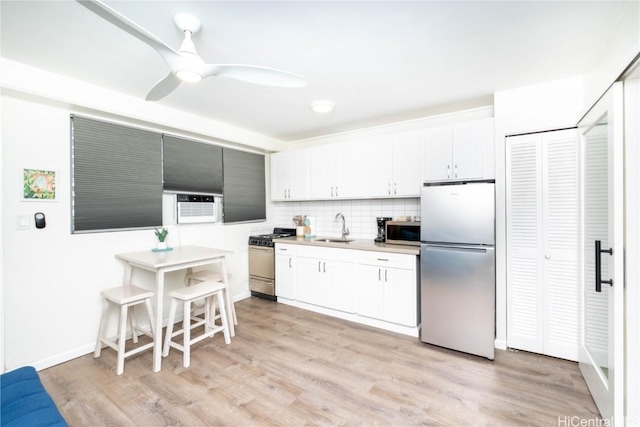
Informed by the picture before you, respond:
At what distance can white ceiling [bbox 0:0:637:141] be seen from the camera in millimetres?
1572

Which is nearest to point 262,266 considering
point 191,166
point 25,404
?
point 191,166

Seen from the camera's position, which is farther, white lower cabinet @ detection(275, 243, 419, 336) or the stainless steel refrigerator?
white lower cabinet @ detection(275, 243, 419, 336)

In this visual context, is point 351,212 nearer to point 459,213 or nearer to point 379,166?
point 379,166

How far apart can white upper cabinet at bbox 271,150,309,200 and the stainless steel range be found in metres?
0.66

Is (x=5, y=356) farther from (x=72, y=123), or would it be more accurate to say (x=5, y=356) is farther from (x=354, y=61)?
(x=354, y=61)

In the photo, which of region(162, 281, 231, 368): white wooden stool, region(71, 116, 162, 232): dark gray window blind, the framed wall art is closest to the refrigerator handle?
region(162, 281, 231, 368): white wooden stool

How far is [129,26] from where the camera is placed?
4.02 feet

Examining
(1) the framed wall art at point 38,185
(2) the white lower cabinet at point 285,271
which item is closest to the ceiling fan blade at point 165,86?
(1) the framed wall art at point 38,185

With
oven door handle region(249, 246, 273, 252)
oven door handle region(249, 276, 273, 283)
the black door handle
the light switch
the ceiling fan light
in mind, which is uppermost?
the ceiling fan light

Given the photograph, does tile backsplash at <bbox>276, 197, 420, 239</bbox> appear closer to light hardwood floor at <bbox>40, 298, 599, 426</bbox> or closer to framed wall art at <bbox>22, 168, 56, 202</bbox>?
light hardwood floor at <bbox>40, 298, 599, 426</bbox>

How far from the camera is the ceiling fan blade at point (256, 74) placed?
1.59 m

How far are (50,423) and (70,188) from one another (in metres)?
2.06

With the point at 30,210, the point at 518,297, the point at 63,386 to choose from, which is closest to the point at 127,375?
the point at 63,386

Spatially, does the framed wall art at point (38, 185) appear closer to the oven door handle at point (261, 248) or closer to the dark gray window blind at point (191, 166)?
the dark gray window blind at point (191, 166)
